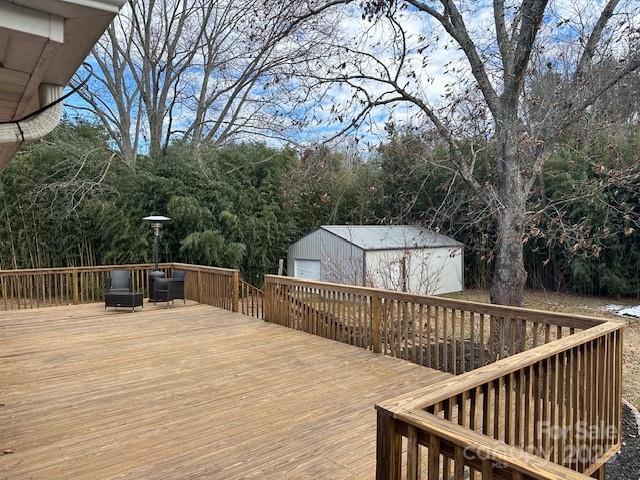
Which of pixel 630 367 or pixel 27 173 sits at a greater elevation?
pixel 27 173

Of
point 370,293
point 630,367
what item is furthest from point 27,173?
point 630,367

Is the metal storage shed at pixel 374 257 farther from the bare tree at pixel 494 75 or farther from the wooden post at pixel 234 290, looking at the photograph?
the bare tree at pixel 494 75

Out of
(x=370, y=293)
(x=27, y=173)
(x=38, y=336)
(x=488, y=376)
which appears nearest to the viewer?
(x=488, y=376)

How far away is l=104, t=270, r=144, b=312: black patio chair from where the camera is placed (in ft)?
24.2

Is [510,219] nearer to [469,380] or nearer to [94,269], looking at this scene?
[469,380]

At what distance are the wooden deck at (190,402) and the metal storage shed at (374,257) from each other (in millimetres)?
4676

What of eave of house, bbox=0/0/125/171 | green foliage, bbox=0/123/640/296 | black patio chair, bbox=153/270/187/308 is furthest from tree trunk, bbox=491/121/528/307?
black patio chair, bbox=153/270/187/308

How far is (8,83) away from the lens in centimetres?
152

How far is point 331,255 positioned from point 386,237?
1578 mm

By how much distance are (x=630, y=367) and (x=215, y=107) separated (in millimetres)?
13019

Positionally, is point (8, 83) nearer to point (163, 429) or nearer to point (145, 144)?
point (163, 429)

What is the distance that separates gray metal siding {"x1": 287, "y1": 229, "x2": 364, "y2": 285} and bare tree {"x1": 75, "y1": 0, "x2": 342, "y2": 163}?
3322mm

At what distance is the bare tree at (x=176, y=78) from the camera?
41.6 feet

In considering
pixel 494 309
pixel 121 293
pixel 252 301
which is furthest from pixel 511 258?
pixel 121 293
